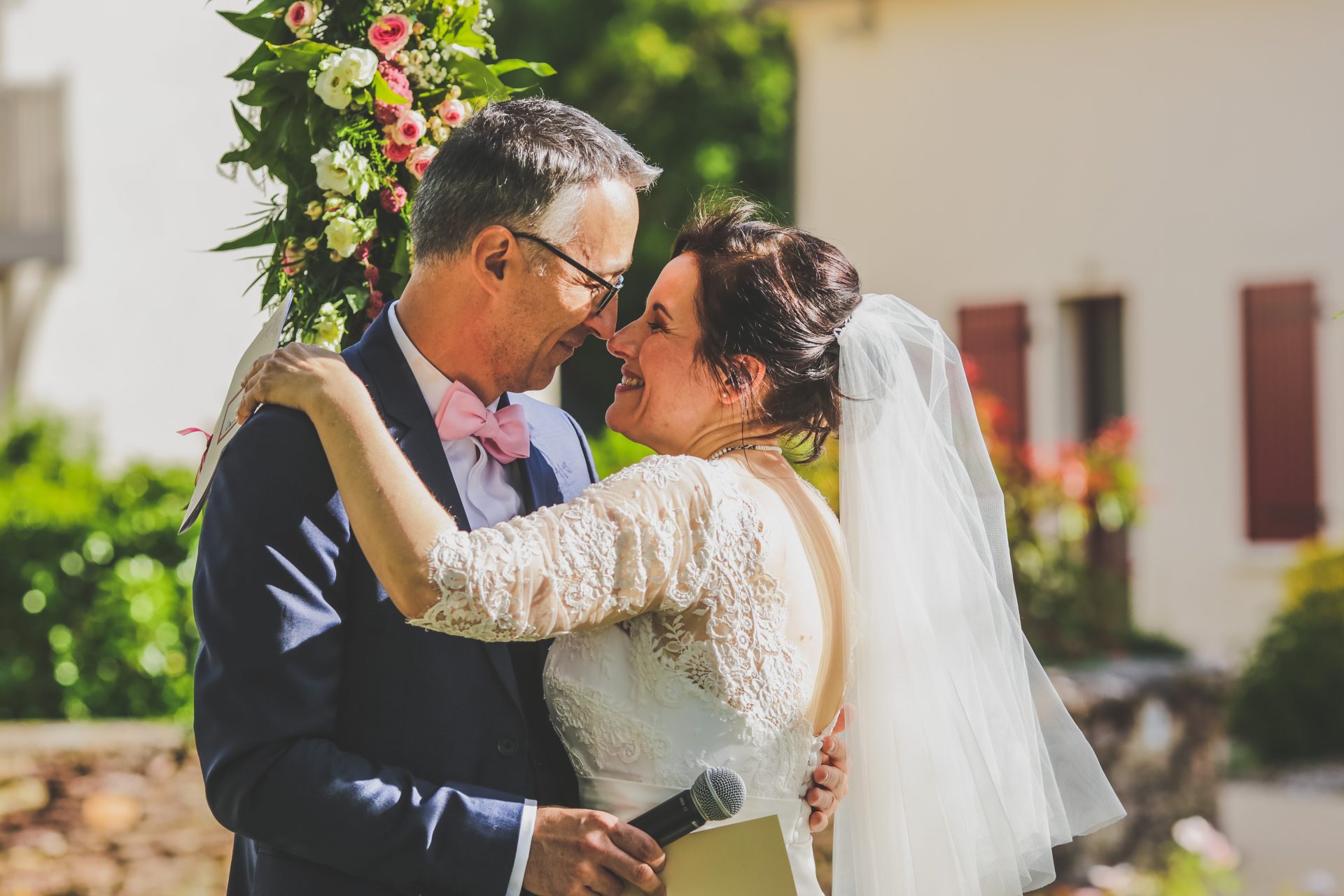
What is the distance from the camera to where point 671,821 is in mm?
2279

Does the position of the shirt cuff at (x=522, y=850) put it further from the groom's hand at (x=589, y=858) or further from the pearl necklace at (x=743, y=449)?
the pearl necklace at (x=743, y=449)

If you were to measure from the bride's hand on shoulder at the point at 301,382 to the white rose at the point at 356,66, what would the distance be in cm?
67

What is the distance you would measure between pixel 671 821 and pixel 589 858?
5.4 inches

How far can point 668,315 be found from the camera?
8.89 feet

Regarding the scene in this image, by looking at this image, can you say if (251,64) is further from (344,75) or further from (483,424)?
(483,424)

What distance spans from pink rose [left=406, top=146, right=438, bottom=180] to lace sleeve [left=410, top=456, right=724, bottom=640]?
87 cm

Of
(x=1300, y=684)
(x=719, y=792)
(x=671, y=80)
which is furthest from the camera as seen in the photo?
(x=671, y=80)

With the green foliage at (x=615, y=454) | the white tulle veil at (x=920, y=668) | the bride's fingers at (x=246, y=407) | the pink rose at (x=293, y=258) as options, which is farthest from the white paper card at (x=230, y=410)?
the green foliage at (x=615, y=454)

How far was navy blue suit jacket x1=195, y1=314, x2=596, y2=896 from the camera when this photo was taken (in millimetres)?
2180

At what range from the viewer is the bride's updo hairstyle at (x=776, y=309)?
8.68ft

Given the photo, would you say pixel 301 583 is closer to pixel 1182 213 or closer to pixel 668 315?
pixel 668 315

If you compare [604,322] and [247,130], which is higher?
[247,130]

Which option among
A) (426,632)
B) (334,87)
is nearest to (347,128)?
(334,87)

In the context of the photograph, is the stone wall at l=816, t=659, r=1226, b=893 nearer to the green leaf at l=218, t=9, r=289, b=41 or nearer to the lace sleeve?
the lace sleeve
